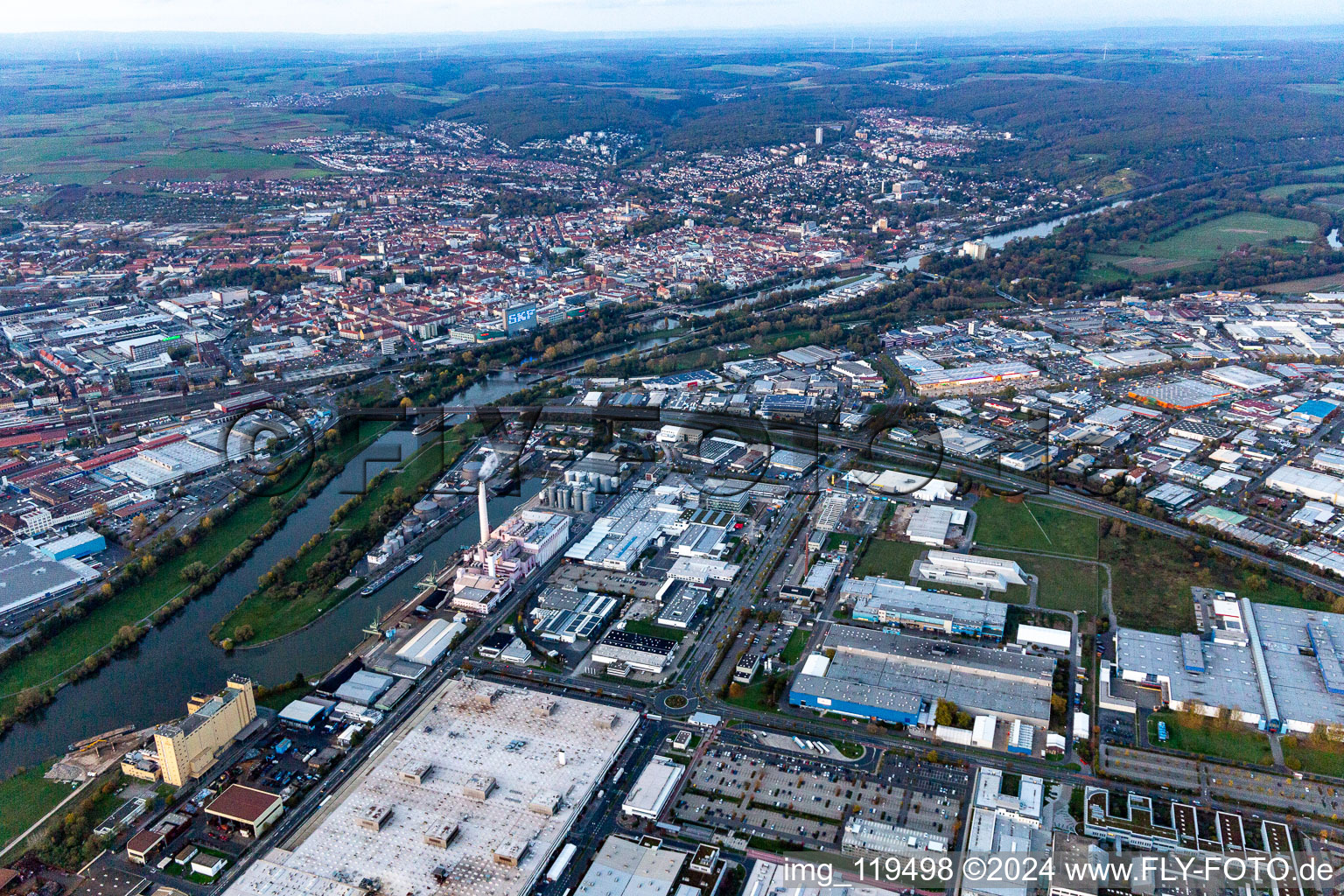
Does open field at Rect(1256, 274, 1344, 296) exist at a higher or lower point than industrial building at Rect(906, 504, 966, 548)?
higher

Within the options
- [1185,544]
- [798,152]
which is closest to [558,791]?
[1185,544]

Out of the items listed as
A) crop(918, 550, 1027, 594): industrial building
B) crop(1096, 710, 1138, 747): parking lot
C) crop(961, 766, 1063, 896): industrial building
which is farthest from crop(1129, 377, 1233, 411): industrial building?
crop(961, 766, 1063, 896): industrial building

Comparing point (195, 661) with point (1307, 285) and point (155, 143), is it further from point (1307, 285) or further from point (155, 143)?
point (155, 143)

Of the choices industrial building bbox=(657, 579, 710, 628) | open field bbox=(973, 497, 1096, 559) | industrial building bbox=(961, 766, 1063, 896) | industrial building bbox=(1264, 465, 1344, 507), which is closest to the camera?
industrial building bbox=(961, 766, 1063, 896)

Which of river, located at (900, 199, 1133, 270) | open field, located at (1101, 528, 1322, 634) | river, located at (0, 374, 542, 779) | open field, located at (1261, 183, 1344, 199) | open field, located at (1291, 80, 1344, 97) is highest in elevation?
open field, located at (1291, 80, 1344, 97)

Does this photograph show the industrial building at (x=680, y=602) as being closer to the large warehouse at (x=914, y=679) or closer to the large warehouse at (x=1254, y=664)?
the large warehouse at (x=914, y=679)

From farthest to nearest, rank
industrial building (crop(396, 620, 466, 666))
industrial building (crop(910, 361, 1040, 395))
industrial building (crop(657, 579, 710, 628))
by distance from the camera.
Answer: industrial building (crop(910, 361, 1040, 395)) → industrial building (crop(657, 579, 710, 628)) → industrial building (crop(396, 620, 466, 666))

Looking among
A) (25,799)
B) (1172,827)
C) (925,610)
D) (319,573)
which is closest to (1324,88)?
(925,610)

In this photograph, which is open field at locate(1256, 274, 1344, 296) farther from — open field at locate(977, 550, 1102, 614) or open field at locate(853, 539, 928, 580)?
open field at locate(853, 539, 928, 580)
